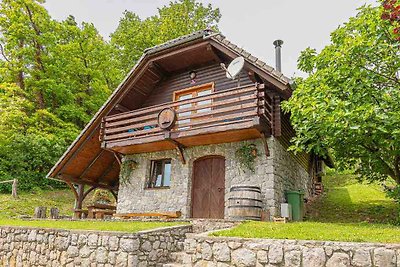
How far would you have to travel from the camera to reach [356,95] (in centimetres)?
799

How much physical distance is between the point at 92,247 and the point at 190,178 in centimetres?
491

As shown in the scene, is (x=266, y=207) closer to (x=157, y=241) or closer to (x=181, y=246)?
(x=181, y=246)

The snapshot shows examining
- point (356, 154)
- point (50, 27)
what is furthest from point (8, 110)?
point (356, 154)

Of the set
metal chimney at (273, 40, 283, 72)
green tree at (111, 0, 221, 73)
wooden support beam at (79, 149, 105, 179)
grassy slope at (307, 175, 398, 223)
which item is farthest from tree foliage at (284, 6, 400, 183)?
green tree at (111, 0, 221, 73)

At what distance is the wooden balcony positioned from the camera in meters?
9.67

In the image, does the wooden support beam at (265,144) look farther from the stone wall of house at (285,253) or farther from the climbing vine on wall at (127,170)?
the climbing vine on wall at (127,170)

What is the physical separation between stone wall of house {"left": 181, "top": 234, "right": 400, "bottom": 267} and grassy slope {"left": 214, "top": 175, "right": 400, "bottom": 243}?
335 millimetres

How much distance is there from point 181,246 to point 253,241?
303 centimetres

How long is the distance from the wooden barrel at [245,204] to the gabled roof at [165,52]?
325 cm

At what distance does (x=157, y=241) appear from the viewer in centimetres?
707

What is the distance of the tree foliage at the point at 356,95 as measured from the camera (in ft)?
24.2

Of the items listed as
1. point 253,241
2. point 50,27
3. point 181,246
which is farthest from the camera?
point 50,27

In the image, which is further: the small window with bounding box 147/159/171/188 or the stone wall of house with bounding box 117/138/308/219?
the small window with bounding box 147/159/171/188

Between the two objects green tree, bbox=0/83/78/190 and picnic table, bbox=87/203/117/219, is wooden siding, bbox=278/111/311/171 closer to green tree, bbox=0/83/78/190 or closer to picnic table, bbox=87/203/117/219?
picnic table, bbox=87/203/117/219
